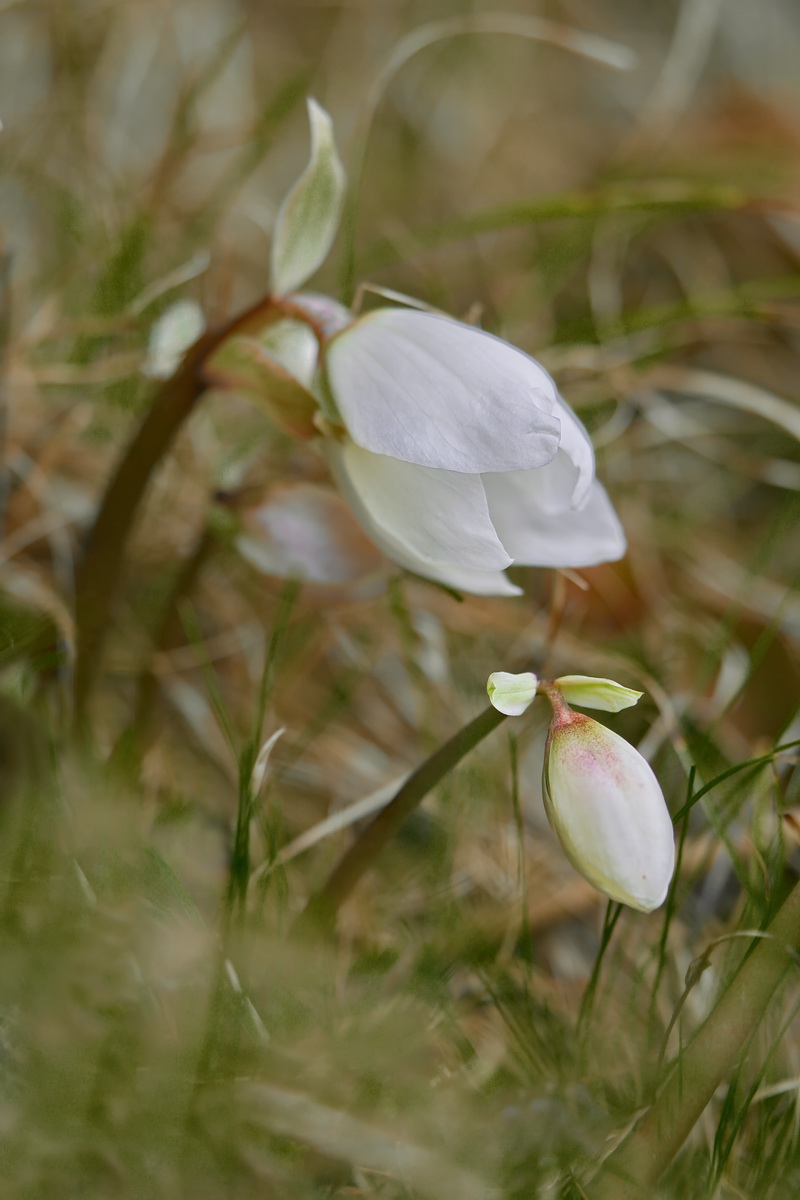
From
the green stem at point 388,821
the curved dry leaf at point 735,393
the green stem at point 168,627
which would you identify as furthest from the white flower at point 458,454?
the curved dry leaf at point 735,393

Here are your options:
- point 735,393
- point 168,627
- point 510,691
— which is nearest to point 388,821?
point 510,691

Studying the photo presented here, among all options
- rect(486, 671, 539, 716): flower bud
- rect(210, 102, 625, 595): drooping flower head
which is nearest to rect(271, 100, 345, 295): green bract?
rect(210, 102, 625, 595): drooping flower head

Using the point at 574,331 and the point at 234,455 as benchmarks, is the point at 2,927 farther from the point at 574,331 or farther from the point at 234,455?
the point at 574,331

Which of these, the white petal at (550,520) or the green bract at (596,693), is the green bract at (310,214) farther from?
the green bract at (596,693)

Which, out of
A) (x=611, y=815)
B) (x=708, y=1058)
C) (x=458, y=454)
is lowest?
(x=708, y=1058)

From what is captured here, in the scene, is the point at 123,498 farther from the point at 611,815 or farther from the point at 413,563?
the point at 611,815

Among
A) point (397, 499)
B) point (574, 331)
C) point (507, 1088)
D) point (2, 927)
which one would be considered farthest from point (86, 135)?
point (507, 1088)

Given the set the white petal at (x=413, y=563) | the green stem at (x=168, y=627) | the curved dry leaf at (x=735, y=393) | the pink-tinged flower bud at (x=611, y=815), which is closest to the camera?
the pink-tinged flower bud at (x=611, y=815)
